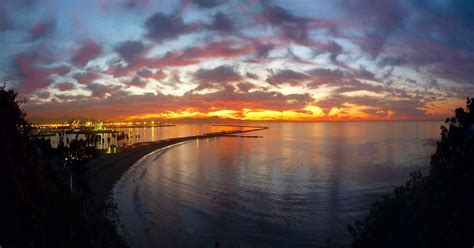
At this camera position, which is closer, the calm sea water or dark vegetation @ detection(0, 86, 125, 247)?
dark vegetation @ detection(0, 86, 125, 247)

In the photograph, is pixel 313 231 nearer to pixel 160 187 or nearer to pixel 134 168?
pixel 160 187

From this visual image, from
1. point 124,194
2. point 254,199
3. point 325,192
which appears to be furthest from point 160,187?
point 325,192

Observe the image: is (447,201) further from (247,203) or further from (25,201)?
(247,203)

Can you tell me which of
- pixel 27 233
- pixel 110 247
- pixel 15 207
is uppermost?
pixel 15 207

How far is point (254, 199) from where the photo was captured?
38000 millimetres

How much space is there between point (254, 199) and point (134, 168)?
1237 inches

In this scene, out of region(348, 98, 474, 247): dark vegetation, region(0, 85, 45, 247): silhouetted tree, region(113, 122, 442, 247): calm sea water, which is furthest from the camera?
region(113, 122, 442, 247): calm sea water

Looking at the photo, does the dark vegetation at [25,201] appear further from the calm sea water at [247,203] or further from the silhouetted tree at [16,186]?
the calm sea water at [247,203]

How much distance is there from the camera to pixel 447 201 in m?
9.36

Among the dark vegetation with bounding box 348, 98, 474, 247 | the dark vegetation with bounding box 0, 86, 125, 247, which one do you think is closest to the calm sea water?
the dark vegetation with bounding box 0, 86, 125, 247

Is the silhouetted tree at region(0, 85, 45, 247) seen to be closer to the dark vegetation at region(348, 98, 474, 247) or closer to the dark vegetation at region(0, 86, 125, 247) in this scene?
the dark vegetation at region(0, 86, 125, 247)

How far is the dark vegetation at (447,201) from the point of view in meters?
8.91

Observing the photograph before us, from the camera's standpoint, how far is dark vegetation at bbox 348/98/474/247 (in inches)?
351

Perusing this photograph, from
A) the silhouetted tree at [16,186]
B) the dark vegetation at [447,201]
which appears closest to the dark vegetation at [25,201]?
the silhouetted tree at [16,186]
